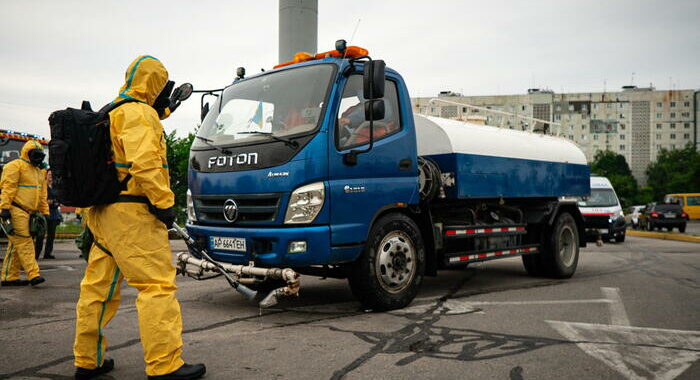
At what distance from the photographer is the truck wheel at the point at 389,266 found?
18.9 feet

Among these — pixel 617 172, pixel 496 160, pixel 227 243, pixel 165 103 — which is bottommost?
pixel 227 243

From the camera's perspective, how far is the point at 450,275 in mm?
9641

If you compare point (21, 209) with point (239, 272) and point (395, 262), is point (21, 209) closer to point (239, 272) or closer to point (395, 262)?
point (239, 272)

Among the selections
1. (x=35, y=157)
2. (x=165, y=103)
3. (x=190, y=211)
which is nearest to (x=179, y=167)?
(x=35, y=157)

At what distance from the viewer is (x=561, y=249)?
9.24 meters

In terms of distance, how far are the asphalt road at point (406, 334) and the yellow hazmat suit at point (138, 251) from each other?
373 mm

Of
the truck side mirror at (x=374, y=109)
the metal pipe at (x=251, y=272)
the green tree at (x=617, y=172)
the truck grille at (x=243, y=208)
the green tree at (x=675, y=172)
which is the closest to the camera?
the metal pipe at (x=251, y=272)

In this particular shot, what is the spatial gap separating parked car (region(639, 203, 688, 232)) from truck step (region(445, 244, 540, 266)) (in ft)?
80.1

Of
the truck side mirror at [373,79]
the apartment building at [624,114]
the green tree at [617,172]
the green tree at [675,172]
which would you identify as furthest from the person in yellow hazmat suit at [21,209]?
the apartment building at [624,114]

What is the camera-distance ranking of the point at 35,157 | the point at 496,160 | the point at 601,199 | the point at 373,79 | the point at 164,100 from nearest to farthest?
the point at 164,100
the point at 373,79
the point at 496,160
the point at 35,157
the point at 601,199

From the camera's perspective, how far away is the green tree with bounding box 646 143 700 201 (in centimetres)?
7788

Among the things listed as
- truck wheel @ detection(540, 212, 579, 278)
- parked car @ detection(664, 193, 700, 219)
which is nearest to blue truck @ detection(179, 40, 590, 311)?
truck wheel @ detection(540, 212, 579, 278)

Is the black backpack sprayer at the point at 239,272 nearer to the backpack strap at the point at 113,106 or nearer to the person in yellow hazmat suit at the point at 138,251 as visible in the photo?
the person in yellow hazmat suit at the point at 138,251

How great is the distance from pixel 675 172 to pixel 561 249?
8641 cm
